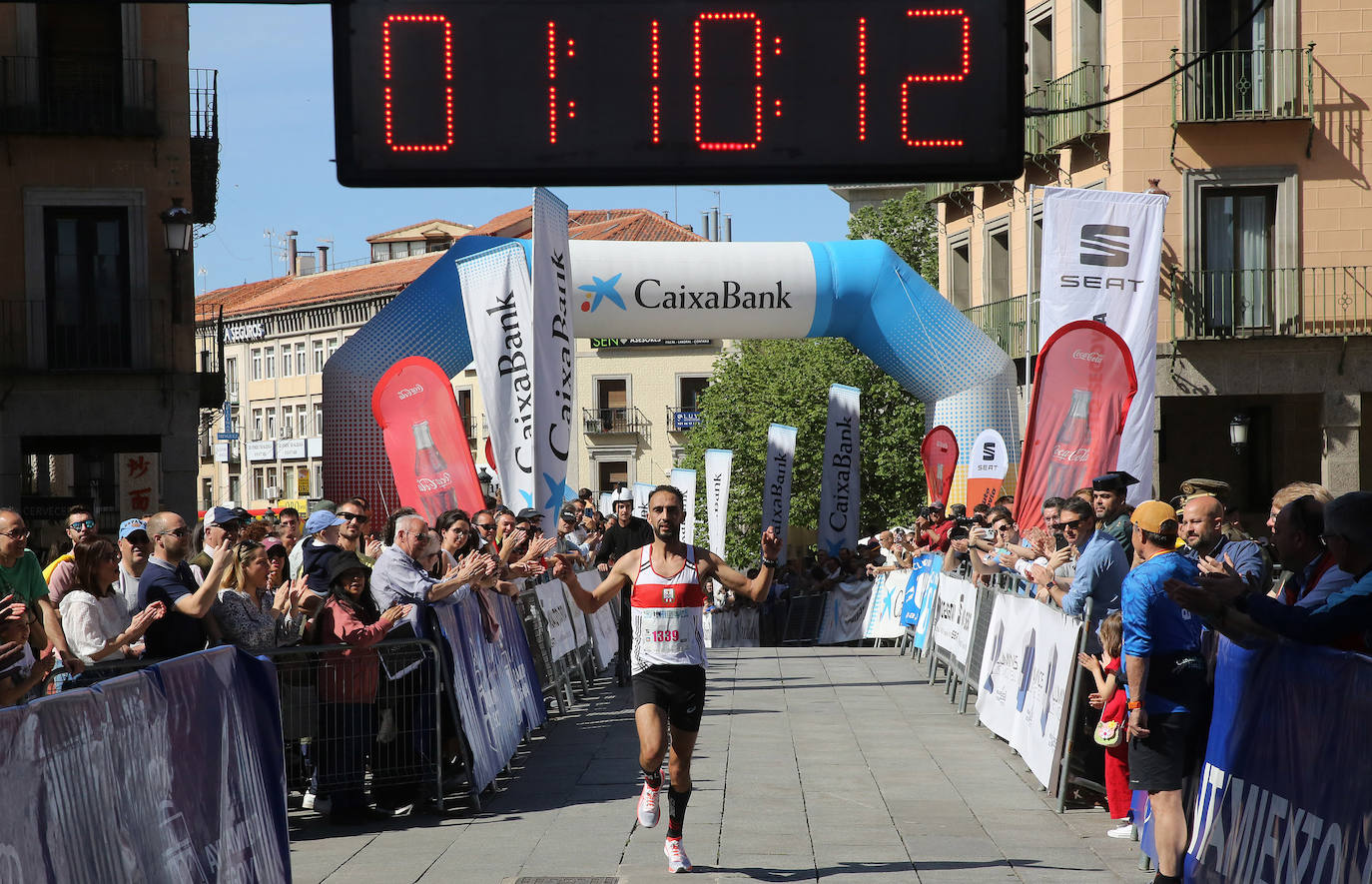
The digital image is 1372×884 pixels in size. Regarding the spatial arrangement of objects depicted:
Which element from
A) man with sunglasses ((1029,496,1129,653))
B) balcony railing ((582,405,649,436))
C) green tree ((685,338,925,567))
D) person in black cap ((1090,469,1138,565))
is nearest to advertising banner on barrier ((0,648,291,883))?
man with sunglasses ((1029,496,1129,653))

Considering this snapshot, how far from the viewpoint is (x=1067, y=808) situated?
9.55m

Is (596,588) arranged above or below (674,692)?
above

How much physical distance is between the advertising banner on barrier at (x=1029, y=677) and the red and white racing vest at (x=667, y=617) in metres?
2.36

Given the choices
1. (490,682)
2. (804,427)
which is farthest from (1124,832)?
(804,427)

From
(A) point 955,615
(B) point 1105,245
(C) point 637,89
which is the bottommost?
(A) point 955,615

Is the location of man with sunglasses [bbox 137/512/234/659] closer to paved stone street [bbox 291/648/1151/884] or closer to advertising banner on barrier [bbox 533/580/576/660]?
paved stone street [bbox 291/648/1151/884]

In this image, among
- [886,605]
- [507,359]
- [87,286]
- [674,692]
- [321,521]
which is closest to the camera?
[674,692]

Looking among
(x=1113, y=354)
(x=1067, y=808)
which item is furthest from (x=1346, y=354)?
(x=1067, y=808)

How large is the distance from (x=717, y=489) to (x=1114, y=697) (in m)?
22.2

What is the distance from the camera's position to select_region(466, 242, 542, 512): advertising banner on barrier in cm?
1391

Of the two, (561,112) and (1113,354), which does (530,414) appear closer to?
(1113,354)

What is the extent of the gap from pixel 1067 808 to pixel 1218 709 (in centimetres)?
291

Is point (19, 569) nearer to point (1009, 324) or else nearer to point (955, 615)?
point (955, 615)

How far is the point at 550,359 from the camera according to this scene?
558 inches
